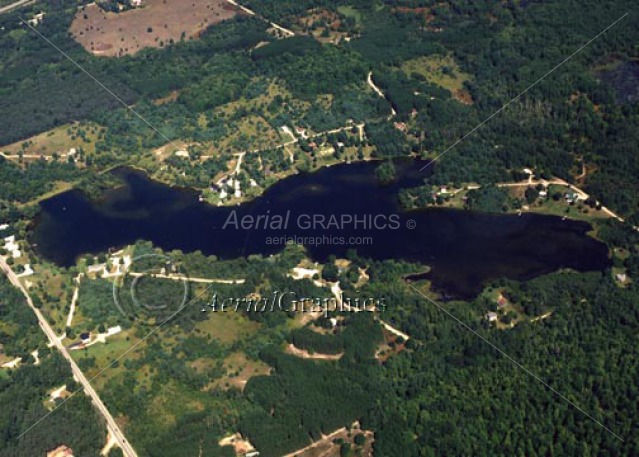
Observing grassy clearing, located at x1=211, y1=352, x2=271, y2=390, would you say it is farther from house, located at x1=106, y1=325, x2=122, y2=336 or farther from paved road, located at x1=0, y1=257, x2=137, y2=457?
house, located at x1=106, y1=325, x2=122, y2=336

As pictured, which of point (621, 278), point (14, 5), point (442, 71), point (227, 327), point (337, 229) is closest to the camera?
point (227, 327)

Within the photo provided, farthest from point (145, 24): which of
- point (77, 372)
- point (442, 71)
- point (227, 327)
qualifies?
point (77, 372)

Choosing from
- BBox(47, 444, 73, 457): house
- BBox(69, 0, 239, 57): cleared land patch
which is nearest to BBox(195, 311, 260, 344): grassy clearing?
BBox(47, 444, 73, 457): house

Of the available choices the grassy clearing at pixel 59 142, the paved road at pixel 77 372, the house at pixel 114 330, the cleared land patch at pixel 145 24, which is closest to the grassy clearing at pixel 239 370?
the paved road at pixel 77 372

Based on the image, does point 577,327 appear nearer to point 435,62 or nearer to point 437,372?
point 437,372

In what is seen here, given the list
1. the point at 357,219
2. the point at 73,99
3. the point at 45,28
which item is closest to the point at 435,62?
the point at 357,219

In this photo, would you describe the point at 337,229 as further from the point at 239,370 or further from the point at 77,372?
the point at 77,372
